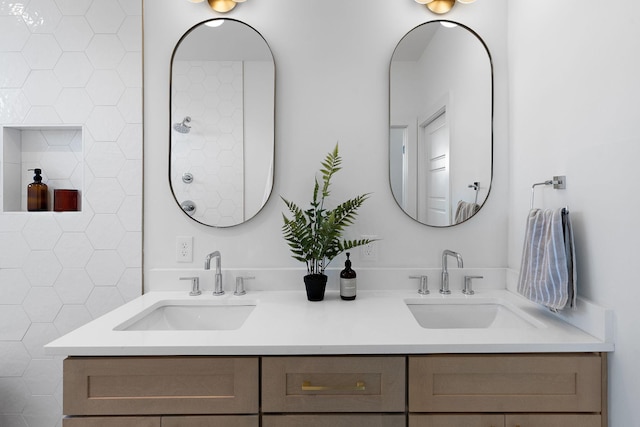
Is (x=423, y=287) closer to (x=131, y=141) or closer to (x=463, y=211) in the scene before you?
(x=463, y=211)

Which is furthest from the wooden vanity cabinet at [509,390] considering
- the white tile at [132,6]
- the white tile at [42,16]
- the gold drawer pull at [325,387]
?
the white tile at [42,16]

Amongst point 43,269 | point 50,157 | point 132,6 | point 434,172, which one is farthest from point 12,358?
point 434,172

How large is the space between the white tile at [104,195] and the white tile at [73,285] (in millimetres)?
303

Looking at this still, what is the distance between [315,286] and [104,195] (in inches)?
42.2

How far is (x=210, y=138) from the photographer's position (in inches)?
67.6

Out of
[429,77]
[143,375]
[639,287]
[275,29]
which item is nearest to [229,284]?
[143,375]

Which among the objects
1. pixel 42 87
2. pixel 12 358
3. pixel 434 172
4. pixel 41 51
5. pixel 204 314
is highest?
pixel 41 51

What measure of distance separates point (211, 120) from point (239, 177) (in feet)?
0.96

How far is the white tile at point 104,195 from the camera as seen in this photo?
1.73 metres

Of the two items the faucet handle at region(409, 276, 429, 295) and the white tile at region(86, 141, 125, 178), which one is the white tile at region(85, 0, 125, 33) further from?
the faucet handle at region(409, 276, 429, 295)

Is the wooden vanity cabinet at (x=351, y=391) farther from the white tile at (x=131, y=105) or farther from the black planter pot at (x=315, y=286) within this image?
the white tile at (x=131, y=105)

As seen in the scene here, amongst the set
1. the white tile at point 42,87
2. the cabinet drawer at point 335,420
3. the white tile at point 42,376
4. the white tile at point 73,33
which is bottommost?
the white tile at point 42,376

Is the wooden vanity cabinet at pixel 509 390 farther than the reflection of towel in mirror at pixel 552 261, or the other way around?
the reflection of towel in mirror at pixel 552 261

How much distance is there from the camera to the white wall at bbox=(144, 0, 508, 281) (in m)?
1.74
